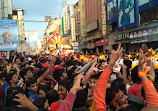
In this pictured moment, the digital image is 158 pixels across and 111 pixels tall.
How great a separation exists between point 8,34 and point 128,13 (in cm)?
1684

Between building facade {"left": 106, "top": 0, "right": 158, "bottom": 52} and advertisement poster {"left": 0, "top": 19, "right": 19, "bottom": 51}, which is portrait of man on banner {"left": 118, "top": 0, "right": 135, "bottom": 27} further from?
advertisement poster {"left": 0, "top": 19, "right": 19, "bottom": 51}

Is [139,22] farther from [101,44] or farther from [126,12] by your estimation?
[101,44]

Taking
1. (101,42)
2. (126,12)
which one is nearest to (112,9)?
(126,12)

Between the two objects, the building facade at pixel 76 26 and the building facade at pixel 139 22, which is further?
the building facade at pixel 76 26

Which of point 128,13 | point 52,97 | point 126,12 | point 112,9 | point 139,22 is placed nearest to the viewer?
point 52,97

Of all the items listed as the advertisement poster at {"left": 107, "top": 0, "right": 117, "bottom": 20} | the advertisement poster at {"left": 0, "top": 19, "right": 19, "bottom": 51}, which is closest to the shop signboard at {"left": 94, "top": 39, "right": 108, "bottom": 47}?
the advertisement poster at {"left": 107, "top": 0, "right": 117, "bottom": 20}

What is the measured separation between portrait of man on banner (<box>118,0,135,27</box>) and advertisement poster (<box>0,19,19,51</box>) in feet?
50.0

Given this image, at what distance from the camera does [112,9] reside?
29.1 metres

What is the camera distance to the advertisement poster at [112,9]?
93.1 feet

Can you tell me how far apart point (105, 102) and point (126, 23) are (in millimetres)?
24178

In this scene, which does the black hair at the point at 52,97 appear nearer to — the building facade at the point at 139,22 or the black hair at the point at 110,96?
the black hair at the point at 110,96

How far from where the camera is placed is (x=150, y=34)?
21031 mm

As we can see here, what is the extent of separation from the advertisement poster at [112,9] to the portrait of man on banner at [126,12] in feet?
6.32

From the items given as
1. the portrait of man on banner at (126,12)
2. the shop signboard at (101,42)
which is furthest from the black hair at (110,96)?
the shop signboard at (101,42)
